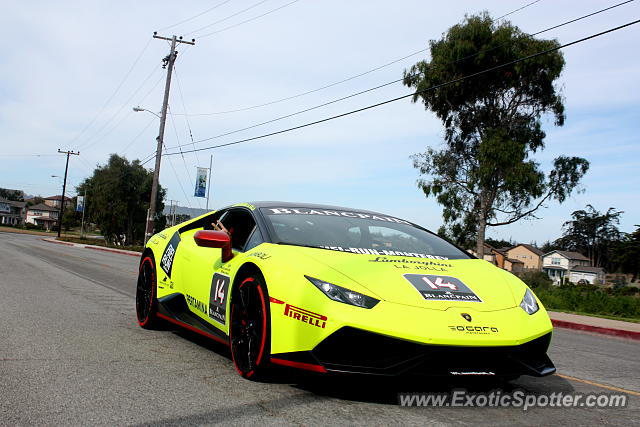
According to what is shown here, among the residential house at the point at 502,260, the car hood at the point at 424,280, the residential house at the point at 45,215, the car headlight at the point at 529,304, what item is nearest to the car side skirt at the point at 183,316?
the car hood at the point at 424,280

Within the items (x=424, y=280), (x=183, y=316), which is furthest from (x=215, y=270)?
(x=424, y=280)

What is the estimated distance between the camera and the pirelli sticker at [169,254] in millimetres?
6117

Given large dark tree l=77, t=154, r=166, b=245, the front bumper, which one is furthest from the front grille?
large dark tree l=77, t=154, r=166, b=245

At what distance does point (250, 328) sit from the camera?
13.7ft

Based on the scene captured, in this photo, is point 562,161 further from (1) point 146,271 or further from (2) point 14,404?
(2) point 14,404

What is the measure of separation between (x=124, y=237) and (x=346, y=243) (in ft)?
260

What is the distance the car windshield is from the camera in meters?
4.58

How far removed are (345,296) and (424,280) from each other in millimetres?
611

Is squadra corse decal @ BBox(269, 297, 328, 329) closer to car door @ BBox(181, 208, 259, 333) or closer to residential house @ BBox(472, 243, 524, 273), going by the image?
car door @ BBox(181, 208, 259, 333)

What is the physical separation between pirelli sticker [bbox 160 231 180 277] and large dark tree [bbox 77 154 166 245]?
66910mm

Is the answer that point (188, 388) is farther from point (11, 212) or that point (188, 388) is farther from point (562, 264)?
point (11, 212)

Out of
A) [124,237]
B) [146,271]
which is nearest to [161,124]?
[146,271]

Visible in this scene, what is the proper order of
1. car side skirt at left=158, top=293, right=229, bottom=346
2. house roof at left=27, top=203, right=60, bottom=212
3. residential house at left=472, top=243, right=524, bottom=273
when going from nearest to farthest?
car side skirt at left=158, top=293, right=229, bottom=346 → residential house at left=472, top=243, right=524, bottom=273 → house roof at left=27, top=203, right=60, bottom=212

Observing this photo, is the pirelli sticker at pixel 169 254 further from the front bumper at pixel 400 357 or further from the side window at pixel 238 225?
the front bumper at pixel 400 357
